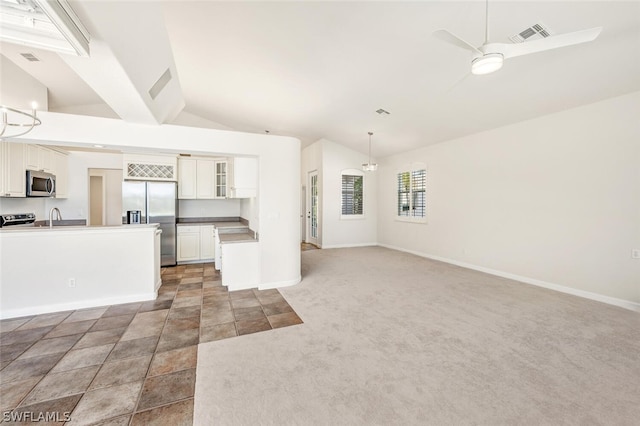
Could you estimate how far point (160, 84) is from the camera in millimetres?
2926

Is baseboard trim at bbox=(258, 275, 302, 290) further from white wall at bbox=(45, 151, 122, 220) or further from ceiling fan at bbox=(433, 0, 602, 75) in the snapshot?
white wall at bbox=(45, 151, 122, 220)

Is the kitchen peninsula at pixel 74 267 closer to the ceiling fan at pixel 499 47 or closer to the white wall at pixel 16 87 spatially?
the white wall at pixel 16 87

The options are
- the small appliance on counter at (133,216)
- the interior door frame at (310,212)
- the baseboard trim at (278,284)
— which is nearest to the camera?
the baseboard trim at (278,284)

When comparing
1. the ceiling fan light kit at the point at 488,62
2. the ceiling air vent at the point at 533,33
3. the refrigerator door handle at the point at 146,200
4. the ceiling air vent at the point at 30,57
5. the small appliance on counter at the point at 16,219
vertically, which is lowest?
the small appliance on counter at the point at 16,219

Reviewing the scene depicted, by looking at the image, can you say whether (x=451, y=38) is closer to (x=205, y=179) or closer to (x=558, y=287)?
(x=558, y=287)

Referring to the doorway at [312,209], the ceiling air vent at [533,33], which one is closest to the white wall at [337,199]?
the doorway at [312,209]

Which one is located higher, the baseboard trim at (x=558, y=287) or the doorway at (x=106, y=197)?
the doorway at (x=106, y=197)

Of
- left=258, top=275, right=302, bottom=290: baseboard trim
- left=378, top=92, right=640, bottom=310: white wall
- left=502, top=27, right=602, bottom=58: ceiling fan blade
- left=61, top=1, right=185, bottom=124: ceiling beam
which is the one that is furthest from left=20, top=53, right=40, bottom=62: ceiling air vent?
left=378, top=92, right=640, bottom=310: white wall

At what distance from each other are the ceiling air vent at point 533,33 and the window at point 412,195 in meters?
4.04

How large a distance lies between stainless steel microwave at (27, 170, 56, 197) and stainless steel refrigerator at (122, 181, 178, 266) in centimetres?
122

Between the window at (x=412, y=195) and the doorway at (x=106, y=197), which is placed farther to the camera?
the doorway at (x=106, y=197)

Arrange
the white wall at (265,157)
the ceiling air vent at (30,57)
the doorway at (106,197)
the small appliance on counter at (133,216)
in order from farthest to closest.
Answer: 1. the doorway at (106,197)
2. the small appliance on counter at (133,216)
3. the ceiling air vent at (30,57)
4. the white wall at (265,157)

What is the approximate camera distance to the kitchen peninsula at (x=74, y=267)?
3105mm

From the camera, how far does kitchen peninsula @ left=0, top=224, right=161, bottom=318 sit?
311 cm
